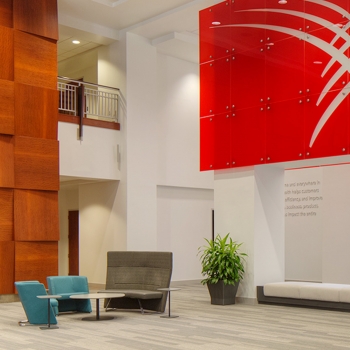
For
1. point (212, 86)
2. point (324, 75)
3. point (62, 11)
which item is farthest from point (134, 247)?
point (324, 75)

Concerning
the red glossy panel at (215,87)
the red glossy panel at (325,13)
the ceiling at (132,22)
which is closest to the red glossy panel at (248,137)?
the red glossy panel at (215,87)

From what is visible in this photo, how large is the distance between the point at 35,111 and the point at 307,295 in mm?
6490

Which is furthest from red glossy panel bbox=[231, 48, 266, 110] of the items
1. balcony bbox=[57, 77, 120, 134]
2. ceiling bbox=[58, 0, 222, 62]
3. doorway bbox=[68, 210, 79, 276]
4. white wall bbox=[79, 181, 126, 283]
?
doorway bbox=[68, 210, 79, 276]

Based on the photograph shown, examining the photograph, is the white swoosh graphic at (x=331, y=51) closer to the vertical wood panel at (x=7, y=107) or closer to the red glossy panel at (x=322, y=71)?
the red glossy panel at (x=322, y=71)

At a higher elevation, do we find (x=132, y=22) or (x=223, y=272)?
(x=132, y=22)

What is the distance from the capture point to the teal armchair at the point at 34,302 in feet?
28.2

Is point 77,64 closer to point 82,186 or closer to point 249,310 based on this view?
point 82,186

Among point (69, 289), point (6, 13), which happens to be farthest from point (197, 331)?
point (6, 13)

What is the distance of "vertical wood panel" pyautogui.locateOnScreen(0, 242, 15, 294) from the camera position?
11953 mm

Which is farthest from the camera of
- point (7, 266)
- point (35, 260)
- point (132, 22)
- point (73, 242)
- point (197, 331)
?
point (73, 242)

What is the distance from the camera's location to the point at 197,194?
17.4 m

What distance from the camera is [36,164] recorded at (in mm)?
12602

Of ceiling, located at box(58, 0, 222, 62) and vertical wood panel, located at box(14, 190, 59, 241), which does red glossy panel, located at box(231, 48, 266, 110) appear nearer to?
ceiling, located at box(58, 0, 222, 62)

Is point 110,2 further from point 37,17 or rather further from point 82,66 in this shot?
point 82,66
